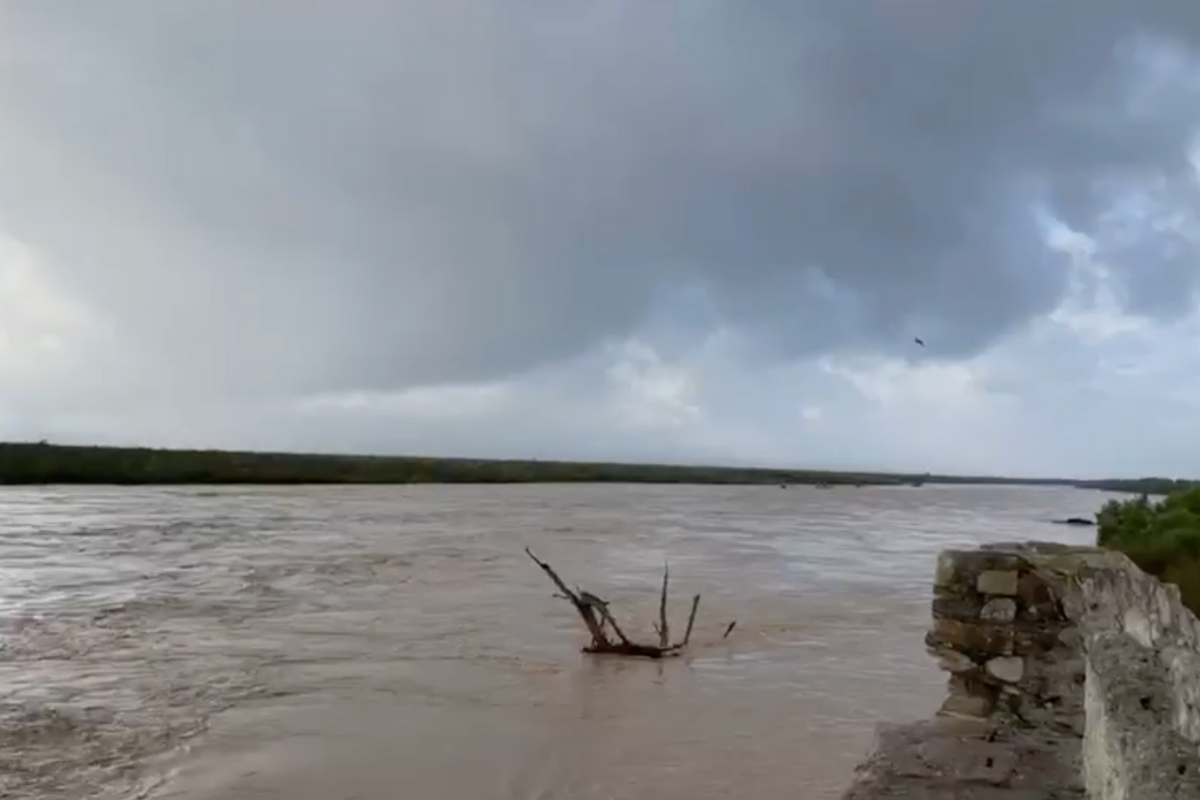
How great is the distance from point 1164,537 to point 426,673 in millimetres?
11710

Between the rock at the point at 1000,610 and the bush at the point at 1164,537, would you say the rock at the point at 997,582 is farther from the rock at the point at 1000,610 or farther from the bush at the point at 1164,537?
the bush at the point at 1164,537

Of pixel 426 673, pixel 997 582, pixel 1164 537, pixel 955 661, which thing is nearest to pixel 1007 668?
pixel 955 661

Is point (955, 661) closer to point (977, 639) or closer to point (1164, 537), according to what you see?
point (977, 639)

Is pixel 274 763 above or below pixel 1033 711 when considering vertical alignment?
below

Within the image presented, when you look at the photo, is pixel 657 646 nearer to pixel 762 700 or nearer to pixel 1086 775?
pixel 762 700

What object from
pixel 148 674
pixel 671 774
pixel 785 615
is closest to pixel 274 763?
pixel 671 774

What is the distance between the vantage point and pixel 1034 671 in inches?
237

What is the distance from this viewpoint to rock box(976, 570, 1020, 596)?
6.09m

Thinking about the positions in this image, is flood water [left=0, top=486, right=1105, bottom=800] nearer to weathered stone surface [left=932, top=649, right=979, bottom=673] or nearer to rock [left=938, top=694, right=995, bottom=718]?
rock [left=938, top=694, right=995, bottom=718]

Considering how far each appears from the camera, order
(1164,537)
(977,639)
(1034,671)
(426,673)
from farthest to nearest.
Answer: (1164,537) → (426,673) → (977,639) → (1034,671)

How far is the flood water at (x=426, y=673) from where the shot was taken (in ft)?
31.8

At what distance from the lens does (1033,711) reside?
6035mm

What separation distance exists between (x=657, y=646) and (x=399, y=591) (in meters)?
8.41

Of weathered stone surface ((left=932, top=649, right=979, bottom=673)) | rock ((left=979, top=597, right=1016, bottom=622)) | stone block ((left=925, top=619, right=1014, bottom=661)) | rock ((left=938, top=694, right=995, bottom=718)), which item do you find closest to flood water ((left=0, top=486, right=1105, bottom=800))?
rock ((left=938, top=694, right=995, bottom=718))
